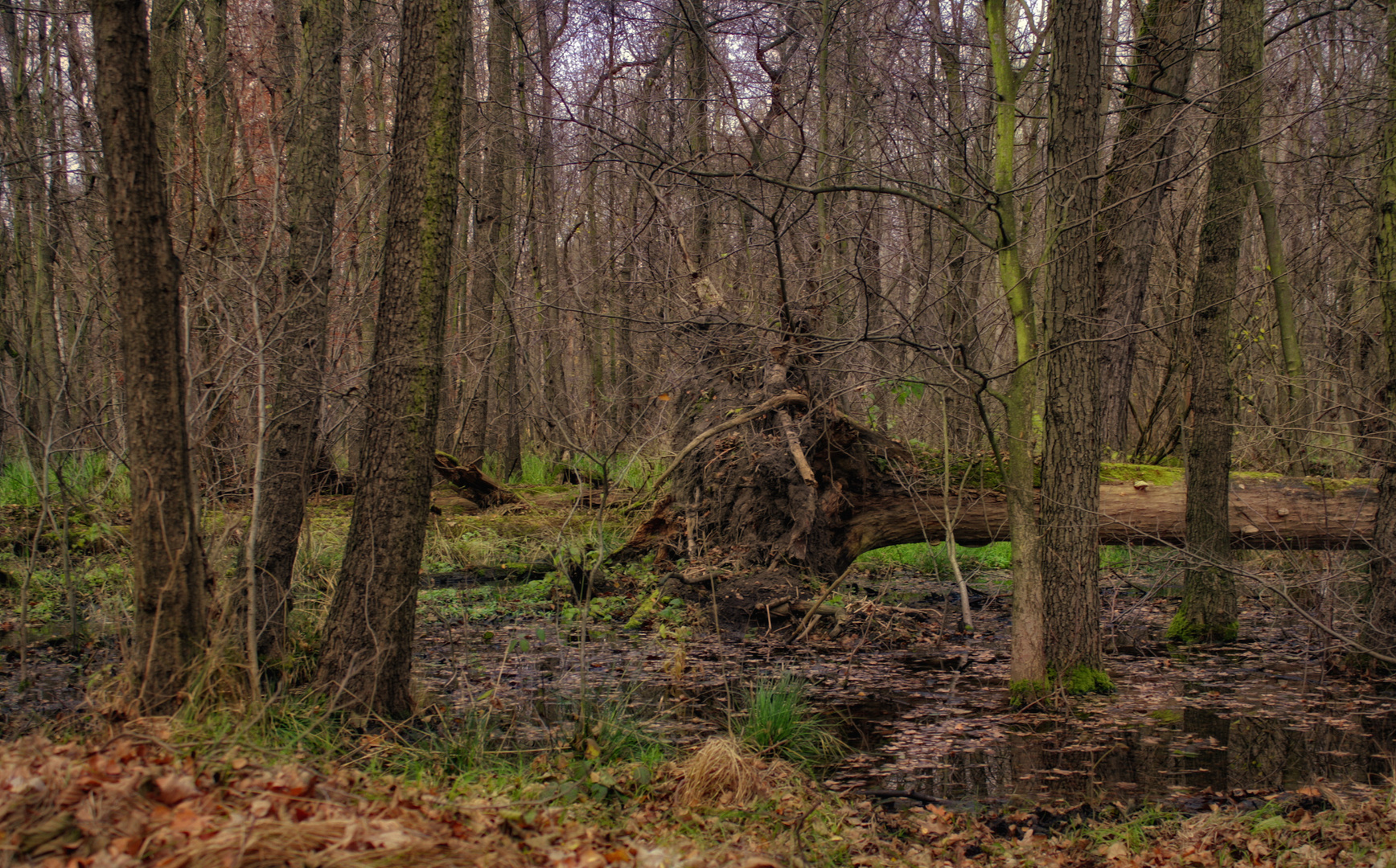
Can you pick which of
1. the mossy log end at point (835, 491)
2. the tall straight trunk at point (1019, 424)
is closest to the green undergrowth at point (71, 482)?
the mossy log end at point (835, 491)

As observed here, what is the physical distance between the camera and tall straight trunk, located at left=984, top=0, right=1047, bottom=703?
5.89m

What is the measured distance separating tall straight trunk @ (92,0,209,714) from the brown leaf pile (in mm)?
920

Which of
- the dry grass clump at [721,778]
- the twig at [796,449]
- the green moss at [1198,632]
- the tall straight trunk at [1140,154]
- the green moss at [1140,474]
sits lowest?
the green moss at [1198,632]

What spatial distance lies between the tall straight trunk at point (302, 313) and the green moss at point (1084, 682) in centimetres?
510

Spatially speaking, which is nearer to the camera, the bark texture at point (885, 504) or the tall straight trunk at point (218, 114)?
the tall straight trunk at point (218, 114)

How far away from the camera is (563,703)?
5.78 m

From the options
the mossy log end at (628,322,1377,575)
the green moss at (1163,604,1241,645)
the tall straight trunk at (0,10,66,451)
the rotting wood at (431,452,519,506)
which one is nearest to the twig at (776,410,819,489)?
the mossy log end at (628,322,1377,575)

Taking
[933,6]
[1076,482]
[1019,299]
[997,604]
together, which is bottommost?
[997,604]

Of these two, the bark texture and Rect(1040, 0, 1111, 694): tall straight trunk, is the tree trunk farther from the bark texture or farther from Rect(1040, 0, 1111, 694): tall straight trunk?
Rect(1040, 0, 1111, 694): tall straight trunk

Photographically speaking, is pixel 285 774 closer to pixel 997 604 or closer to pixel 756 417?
pixel 756 417

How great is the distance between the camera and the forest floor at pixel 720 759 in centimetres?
267

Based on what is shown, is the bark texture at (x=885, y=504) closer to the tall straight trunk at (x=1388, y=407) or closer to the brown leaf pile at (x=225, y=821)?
the tall straight trunk at (x=1388, y=407)

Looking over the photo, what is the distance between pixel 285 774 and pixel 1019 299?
16.8ft

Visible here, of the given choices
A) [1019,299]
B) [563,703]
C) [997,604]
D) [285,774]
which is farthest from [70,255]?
[997,604]
